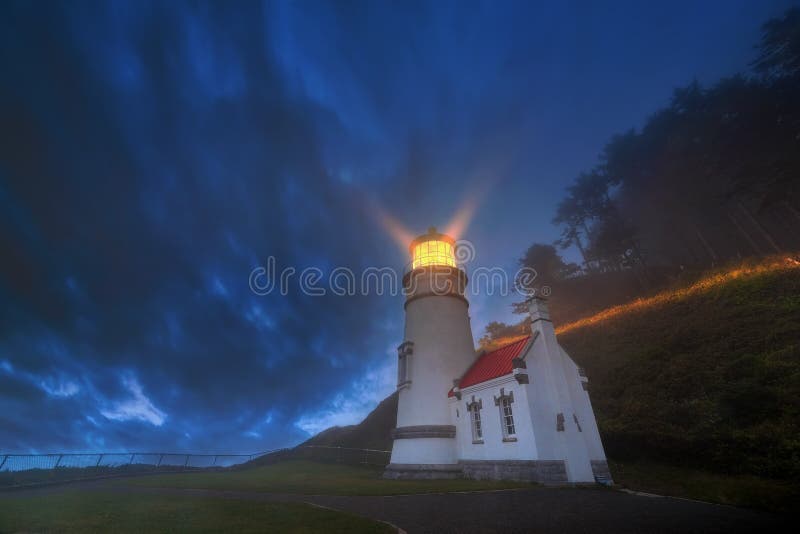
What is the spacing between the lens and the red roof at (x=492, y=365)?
1639cm

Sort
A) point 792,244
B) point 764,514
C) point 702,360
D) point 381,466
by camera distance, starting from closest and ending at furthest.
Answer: point 764,514, point 702,360, point 381,466, point 792,244

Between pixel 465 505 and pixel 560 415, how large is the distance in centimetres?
723

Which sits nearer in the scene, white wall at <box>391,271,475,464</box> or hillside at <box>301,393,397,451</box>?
white wall at <box>391,271,475,464</box>

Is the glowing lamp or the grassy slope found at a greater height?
the glowing lamp

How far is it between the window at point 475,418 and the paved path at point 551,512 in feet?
16.1

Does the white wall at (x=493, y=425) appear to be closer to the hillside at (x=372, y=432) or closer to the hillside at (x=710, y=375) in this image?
the hillside at (x=710, y=375)

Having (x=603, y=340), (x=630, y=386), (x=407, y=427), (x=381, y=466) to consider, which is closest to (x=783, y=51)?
(x=603, y=340)

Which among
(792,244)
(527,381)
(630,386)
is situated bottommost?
(527,381)

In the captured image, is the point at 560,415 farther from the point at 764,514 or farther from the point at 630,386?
the point at 630,386

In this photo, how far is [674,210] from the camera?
144 ft

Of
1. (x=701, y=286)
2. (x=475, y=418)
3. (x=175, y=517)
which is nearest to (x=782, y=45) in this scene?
(x=701, y=286)

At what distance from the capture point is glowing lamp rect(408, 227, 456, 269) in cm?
2273

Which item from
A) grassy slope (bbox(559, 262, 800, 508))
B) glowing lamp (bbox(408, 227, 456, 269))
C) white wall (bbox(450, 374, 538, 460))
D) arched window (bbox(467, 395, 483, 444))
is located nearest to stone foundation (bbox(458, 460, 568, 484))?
white wall (bbox(450, 374, 538, 460))

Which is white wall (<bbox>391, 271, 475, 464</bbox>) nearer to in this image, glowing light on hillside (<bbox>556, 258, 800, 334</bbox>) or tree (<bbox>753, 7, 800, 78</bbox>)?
glowing light on hillside (<bbox>556, 258, 800, 334</bbox>)
